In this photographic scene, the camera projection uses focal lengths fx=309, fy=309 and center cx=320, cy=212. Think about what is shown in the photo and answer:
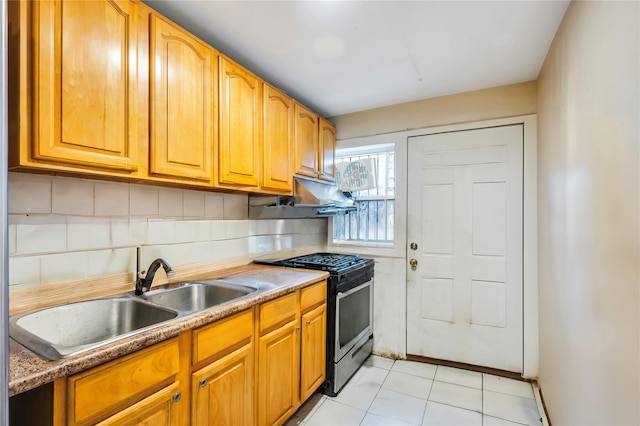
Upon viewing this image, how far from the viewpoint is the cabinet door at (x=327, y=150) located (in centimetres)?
293

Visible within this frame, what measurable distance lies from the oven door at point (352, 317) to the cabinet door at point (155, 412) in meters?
1.28

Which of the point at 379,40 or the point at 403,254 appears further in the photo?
the point at 403,254

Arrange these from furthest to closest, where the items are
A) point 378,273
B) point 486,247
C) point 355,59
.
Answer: point 378,273, point 486,247, point 355,59

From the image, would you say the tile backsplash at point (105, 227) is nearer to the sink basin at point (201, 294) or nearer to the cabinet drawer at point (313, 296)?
the sink basin at point (201, 294)

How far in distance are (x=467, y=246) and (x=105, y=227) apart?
2610mm

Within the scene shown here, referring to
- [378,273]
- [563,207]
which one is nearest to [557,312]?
[563,207]

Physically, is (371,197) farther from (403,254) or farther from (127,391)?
(127,391)

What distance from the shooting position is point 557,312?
1777mm

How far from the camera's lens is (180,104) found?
157 cm

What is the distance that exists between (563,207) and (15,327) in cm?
248

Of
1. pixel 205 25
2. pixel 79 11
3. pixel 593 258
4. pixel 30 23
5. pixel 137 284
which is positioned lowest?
pixel 137 284

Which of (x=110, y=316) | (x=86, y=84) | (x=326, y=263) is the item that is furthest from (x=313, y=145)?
(x=110, y=316)

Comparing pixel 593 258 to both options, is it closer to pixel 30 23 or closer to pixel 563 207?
pixel 563 207

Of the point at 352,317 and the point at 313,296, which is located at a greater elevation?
the point at 313,296
